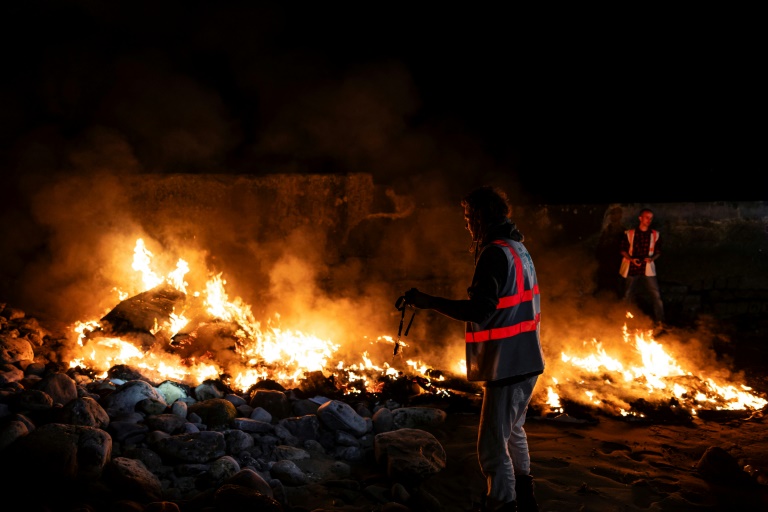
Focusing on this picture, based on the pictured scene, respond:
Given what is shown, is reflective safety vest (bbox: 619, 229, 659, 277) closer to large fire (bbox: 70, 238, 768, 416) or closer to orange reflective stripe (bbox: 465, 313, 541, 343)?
large fire (bbox: 70, 238, 768, 416)

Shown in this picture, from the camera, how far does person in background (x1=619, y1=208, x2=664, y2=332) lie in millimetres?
8648

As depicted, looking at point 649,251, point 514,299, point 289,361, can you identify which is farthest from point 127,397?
point 649,251

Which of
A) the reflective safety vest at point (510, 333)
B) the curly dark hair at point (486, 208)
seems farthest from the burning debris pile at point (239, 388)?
the curly dark hair at point (486, 208)

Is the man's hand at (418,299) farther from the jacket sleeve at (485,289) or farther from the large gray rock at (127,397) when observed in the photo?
the large gray rock at (127,397)

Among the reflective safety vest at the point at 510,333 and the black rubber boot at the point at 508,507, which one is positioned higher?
the reflective safety vest at the point at 510,333

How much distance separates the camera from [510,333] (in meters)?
3.51

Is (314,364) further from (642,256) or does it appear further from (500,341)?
(642,256)

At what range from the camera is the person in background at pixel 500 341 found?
3.44 m

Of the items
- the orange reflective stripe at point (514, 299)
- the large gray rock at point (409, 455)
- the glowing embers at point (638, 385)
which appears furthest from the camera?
the glowing embers at point (638, 385)

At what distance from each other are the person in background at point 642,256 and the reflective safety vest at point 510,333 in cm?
588

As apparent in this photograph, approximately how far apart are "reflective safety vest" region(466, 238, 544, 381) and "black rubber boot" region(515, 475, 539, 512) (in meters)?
0.85

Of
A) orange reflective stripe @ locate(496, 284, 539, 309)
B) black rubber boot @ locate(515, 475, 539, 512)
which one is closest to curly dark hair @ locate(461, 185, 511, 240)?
orange reflective stripe @ locate(496, 284, 539, 309)

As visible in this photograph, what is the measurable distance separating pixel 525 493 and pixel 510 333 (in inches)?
47.7

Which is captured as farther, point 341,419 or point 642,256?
point 642,256
